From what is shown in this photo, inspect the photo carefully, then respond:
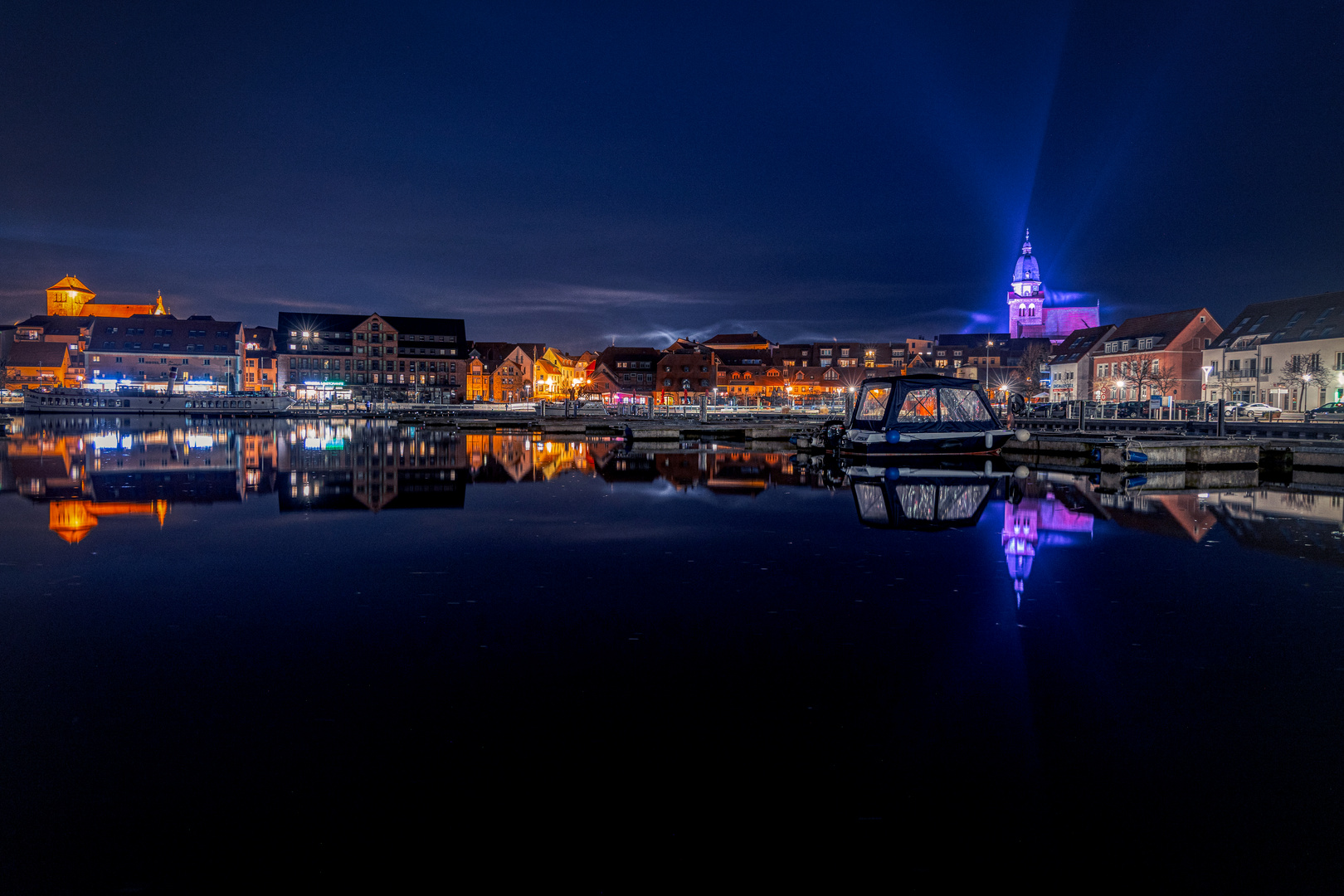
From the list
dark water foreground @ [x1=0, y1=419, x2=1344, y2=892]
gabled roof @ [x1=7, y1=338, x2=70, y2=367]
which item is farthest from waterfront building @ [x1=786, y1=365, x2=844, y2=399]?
gabled roof @ [x1=7, y1=338, x2=70, y2=367]

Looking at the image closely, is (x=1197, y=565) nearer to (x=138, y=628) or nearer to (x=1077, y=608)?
(x=1077, y=608)

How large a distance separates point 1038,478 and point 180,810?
2163 cm

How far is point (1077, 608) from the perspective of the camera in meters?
7.30

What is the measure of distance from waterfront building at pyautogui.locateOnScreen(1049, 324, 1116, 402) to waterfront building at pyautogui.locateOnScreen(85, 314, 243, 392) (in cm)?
10848

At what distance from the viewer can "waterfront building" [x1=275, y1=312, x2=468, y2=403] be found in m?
107

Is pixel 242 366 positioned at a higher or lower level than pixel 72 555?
Result: higher

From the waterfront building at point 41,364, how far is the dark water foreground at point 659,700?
132 meters

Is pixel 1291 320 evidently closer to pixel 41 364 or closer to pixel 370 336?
pixel 370 336

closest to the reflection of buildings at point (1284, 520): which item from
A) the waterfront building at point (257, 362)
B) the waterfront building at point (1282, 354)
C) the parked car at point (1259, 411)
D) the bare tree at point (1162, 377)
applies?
the parked car at point (1259, 411)

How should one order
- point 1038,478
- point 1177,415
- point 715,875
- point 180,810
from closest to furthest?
point 715,875, point 180,810, point 1038,478, point 1177,415

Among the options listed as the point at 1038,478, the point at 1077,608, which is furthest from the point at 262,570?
the point at 1038,478

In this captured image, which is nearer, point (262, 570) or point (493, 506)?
point (262, 570)

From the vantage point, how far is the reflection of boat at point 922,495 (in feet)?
42.5

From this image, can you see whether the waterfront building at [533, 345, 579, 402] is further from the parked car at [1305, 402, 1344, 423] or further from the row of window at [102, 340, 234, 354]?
the parked car at [1305, 402, 1344, 423]
